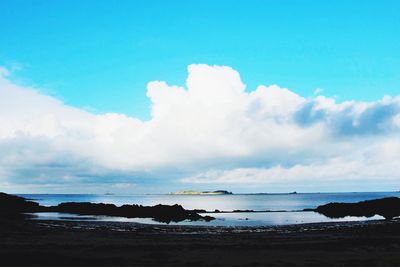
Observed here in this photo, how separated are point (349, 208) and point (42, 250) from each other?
80.8m

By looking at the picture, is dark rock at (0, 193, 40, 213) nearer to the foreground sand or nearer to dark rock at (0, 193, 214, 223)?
dark rock at (0, 193, 214, 223)

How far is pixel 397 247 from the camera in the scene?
2469 cm

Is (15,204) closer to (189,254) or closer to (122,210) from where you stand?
(122,210)

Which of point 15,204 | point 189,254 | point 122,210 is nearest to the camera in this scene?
point 189,254

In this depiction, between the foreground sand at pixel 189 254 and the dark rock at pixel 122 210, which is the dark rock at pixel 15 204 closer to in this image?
the dark rock at pixel 122 210

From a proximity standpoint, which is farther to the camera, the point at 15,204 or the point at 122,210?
the point at 15,204

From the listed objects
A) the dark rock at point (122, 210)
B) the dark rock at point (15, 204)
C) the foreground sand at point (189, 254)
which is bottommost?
the foreground sand at point (189, 254)

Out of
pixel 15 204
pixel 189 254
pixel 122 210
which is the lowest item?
pixel 189 254

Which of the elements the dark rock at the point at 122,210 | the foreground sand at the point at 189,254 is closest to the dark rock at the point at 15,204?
the dark rock at the point at 122,210

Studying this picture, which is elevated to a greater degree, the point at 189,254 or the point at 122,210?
the point at 122,210

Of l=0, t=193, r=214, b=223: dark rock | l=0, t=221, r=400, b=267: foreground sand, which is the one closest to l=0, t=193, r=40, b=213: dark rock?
l=0, t=193, r=214, b=223: dark rock

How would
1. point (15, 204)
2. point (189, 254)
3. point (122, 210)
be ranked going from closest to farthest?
1. point (189, 254)
2. point (122, 210)
3. point (15, 204)

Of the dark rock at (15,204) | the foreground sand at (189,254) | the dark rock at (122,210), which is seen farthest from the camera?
the dark rock at (15,204)

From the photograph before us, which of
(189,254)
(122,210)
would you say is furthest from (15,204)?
(189,254)
